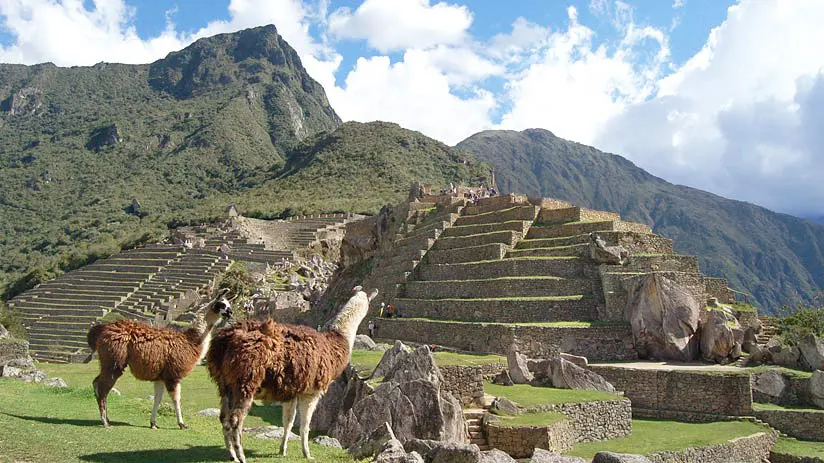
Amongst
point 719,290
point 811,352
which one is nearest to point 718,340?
point 811,352

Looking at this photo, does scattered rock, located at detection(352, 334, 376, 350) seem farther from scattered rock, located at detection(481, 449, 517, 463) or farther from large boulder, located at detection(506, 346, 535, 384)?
scattered rock, located at detection(481, 449, 517, 463)

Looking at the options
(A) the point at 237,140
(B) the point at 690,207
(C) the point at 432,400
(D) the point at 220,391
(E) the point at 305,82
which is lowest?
(C) the point at 432,400

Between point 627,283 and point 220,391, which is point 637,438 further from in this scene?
point 220,391

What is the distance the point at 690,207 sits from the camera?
105 metres

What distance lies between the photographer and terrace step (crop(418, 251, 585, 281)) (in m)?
21.9

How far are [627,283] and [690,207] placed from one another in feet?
308

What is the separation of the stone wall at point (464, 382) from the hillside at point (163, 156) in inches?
2259

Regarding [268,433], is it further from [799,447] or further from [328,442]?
[799,447]

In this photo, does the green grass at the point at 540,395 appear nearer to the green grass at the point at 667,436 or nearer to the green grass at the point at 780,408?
the green grass at the point at 667,436

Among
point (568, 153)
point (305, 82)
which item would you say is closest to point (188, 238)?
point (568, 153)

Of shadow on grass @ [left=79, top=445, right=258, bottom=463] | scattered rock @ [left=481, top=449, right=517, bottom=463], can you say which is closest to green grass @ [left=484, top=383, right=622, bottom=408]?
scattered rock @ [left=481, top=449, right=517, bottom=463]

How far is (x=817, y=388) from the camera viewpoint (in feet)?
50.2

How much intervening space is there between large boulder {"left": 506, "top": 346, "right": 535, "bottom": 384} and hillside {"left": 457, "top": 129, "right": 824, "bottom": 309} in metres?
57.6

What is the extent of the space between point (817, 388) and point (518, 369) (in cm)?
712
